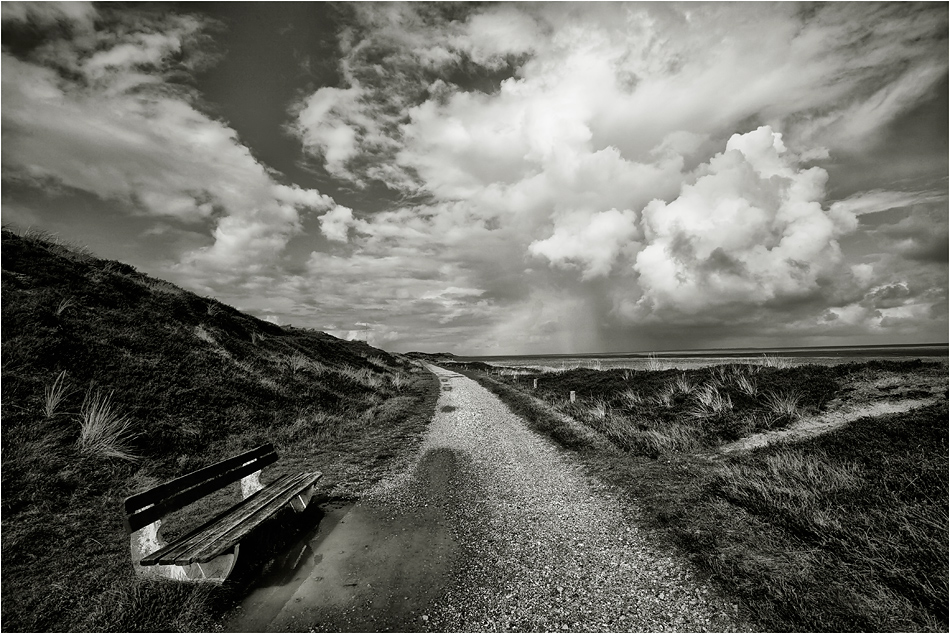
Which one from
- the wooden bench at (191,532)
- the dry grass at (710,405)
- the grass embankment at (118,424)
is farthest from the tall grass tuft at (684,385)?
the wooden bench at (191,532)

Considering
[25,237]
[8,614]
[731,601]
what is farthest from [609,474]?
[25,237]

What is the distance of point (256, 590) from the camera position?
3.80 m

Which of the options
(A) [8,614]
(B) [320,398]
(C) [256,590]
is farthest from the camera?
(B) [320,398]

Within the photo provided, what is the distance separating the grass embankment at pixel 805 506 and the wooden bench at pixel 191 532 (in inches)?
189

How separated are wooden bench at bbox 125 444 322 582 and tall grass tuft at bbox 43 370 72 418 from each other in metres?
4.74

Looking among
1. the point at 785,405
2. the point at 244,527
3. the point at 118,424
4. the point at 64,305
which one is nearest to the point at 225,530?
the point at 244,527

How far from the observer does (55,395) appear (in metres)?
7.46

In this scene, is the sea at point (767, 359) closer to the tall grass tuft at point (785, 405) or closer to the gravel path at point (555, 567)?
the tall grass tuft at point (785, 405)

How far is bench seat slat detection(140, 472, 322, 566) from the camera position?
358 cm

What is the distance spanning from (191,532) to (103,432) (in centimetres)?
481

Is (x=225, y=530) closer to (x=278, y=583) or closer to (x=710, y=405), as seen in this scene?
(x=278, y=583)

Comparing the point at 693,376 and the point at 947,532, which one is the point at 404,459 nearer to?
the point at 947,532

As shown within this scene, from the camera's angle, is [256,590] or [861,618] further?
[256,590]

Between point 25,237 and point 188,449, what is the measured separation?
14.7 metres
